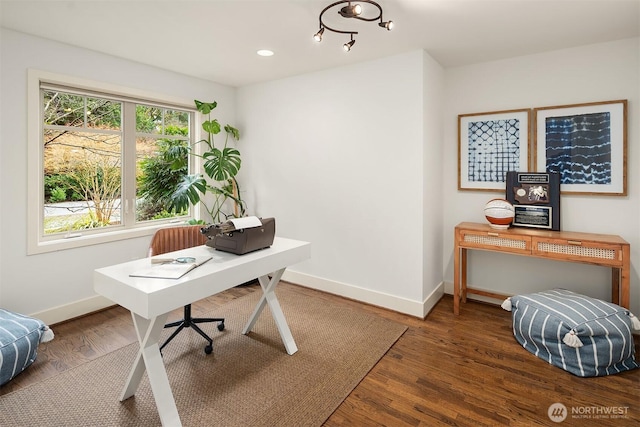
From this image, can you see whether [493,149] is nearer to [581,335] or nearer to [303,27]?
[581,335]

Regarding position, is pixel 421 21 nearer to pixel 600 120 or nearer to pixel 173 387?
pixel 600 120

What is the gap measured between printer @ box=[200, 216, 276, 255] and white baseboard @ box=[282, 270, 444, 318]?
1.52 m

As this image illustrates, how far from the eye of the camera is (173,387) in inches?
82.7

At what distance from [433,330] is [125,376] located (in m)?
2.35

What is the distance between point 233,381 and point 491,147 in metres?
3.08

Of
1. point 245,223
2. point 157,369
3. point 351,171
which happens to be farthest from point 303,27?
point 157,369

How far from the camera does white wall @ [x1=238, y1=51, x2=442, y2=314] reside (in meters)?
3.12

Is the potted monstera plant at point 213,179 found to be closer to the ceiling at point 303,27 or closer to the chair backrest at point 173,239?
the chair backrest at point 173,239

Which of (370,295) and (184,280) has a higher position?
(184,280)

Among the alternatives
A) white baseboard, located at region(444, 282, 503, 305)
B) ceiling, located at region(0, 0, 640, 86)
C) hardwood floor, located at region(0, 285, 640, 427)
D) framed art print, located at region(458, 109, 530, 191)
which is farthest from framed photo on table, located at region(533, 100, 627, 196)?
hardwood floor, located at region(0, 285, 640, 427)

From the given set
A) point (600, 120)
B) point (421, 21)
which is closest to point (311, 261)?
point (421, 21)

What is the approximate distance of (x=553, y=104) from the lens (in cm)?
306

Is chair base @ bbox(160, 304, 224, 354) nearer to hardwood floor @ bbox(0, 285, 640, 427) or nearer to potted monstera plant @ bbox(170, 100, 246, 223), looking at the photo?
hardwood floor @ bbox(0, 285, 640, 427)

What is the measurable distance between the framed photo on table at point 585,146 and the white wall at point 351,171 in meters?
0.95
